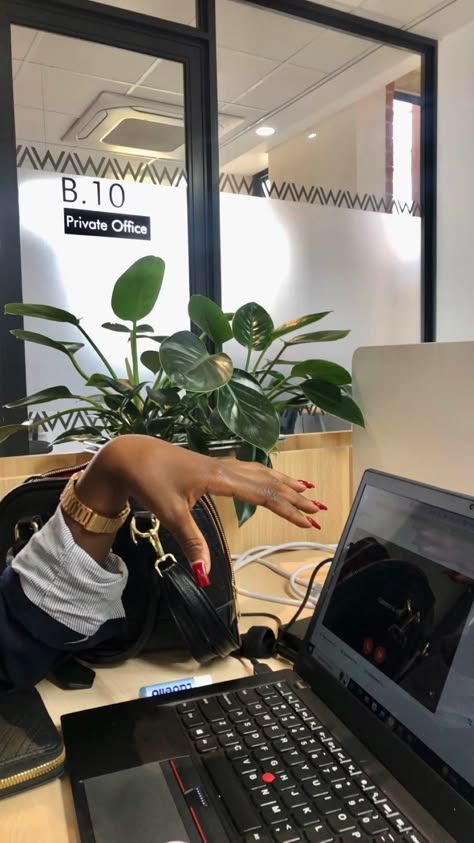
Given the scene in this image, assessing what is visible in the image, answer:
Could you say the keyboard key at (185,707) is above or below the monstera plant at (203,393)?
below

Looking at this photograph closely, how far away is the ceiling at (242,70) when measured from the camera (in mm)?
1852

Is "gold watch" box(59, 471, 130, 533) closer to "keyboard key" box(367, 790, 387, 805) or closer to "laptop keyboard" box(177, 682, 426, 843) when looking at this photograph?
"laptop keyboard" box(177, 682, 426, 843)

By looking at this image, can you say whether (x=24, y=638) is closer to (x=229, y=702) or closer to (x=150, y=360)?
(x=229, y=702)

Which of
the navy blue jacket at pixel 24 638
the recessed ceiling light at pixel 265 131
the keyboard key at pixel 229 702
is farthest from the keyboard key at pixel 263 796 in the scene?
the recessed ceiling light at pixel 265 131

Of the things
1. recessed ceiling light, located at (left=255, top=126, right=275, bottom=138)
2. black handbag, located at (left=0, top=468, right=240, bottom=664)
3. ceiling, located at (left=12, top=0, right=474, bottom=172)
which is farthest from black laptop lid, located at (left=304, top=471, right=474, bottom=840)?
recessed ceiling light, located at (left=255, top=126, right=275, bottom=138)

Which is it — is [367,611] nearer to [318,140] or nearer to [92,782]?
[92,782]

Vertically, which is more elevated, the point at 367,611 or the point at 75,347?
the point at 75,347

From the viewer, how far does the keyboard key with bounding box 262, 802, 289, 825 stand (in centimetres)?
39

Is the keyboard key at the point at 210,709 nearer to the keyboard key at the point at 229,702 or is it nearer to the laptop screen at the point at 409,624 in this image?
the keyboard key at the point at 229,702

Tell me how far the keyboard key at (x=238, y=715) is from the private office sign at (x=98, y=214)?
1690mm

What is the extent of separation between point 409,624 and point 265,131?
214 cm

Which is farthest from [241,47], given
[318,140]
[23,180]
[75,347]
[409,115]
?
[75,347]

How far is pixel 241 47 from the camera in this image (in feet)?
7.11

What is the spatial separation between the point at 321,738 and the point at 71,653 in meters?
0.29
